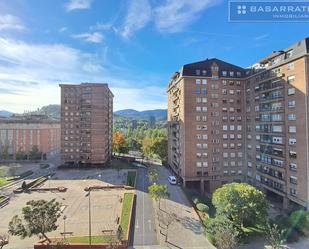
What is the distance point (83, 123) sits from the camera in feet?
230

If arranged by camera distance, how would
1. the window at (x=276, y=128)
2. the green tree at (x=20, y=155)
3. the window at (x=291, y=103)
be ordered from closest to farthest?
the window at (x=291, y=103), the window at (x=276, y=128), the green tree at (x=20, y=155)

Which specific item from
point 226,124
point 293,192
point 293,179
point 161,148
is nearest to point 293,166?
point 293,179

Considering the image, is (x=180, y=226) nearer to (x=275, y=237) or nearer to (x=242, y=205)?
(x=242, y=205)

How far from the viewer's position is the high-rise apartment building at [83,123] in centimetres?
6956

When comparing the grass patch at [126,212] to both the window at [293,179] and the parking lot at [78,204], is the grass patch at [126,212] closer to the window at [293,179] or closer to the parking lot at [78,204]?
the parking lot at [78,204]

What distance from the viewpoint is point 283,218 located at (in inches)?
1344

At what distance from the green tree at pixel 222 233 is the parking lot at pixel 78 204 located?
1276 cm

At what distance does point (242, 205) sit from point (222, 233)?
7.15 metres

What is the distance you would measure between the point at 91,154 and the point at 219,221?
49.8m

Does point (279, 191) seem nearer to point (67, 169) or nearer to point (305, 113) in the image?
point (305, 113)

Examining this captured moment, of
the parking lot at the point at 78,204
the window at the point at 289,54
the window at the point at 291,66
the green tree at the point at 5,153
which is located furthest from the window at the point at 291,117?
the green tree at the point at 5,153

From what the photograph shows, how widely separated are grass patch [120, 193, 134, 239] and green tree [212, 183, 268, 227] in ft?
42.3

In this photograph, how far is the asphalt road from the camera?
28.8 metres

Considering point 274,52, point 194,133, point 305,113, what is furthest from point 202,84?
point 305,113
